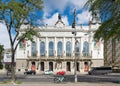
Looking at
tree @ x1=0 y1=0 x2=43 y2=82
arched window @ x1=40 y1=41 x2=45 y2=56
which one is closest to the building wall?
arched window @ x1=40 y1=41 x2=45 y2=56

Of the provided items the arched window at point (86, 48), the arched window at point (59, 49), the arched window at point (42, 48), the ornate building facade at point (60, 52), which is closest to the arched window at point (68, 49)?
the ornate building facade at point (60, 52)

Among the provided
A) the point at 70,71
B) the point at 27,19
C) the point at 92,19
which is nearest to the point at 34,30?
the point at 27,19

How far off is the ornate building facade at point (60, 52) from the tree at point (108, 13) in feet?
280

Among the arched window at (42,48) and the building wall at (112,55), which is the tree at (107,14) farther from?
the building wall at (112,55)

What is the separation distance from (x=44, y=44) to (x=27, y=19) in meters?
81.0

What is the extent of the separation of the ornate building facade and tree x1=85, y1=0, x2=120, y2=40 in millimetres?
85470

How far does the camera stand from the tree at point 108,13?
33.2 m

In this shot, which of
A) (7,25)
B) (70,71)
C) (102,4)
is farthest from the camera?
(70,71)

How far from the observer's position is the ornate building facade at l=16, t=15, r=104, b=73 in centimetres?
12144

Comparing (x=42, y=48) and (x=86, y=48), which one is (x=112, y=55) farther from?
(x=42, y=48)

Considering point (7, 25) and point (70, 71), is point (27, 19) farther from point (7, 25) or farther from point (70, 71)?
point (70, 71)

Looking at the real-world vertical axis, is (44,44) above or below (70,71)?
above

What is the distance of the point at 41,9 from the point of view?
138ft

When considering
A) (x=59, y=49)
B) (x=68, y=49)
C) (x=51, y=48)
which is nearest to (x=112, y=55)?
(x=68, y=49)
